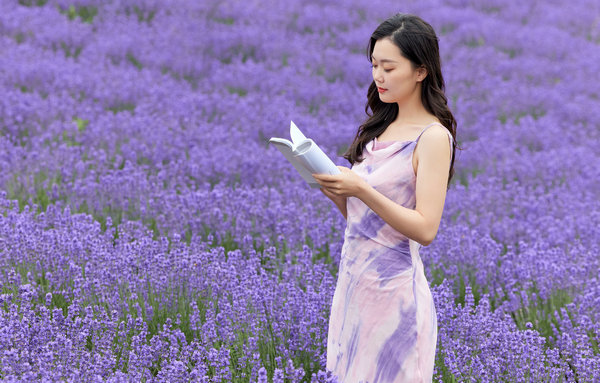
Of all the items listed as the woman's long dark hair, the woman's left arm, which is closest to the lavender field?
the woman's left arm

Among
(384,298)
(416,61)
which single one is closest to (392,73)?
(416,61)

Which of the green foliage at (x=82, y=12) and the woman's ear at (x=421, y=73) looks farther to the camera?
the green foliage at (x=82, y=12)

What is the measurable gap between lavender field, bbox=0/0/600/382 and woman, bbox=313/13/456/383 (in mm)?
210

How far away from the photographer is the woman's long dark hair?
7.13ft

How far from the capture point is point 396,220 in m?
2.03

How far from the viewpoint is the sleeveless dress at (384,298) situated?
6.95 feet

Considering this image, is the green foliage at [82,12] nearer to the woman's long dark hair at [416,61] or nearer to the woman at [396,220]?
the woman's long dark hair at [416,61]

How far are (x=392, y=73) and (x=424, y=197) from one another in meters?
0.44

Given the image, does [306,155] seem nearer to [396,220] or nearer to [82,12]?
[396,220]

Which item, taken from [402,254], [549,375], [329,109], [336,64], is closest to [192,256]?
[402,254]

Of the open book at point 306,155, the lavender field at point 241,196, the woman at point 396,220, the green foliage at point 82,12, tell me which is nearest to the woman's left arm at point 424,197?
the woman at point 396,220

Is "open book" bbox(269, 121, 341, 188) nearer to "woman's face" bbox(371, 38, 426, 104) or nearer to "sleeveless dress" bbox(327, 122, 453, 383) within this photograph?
"sleeveless dress" bbox(327, 122, 453, 383)

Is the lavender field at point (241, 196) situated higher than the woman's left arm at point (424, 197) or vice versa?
the woman's left arm at point (424, 197)

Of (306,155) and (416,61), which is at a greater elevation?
(416,61)
